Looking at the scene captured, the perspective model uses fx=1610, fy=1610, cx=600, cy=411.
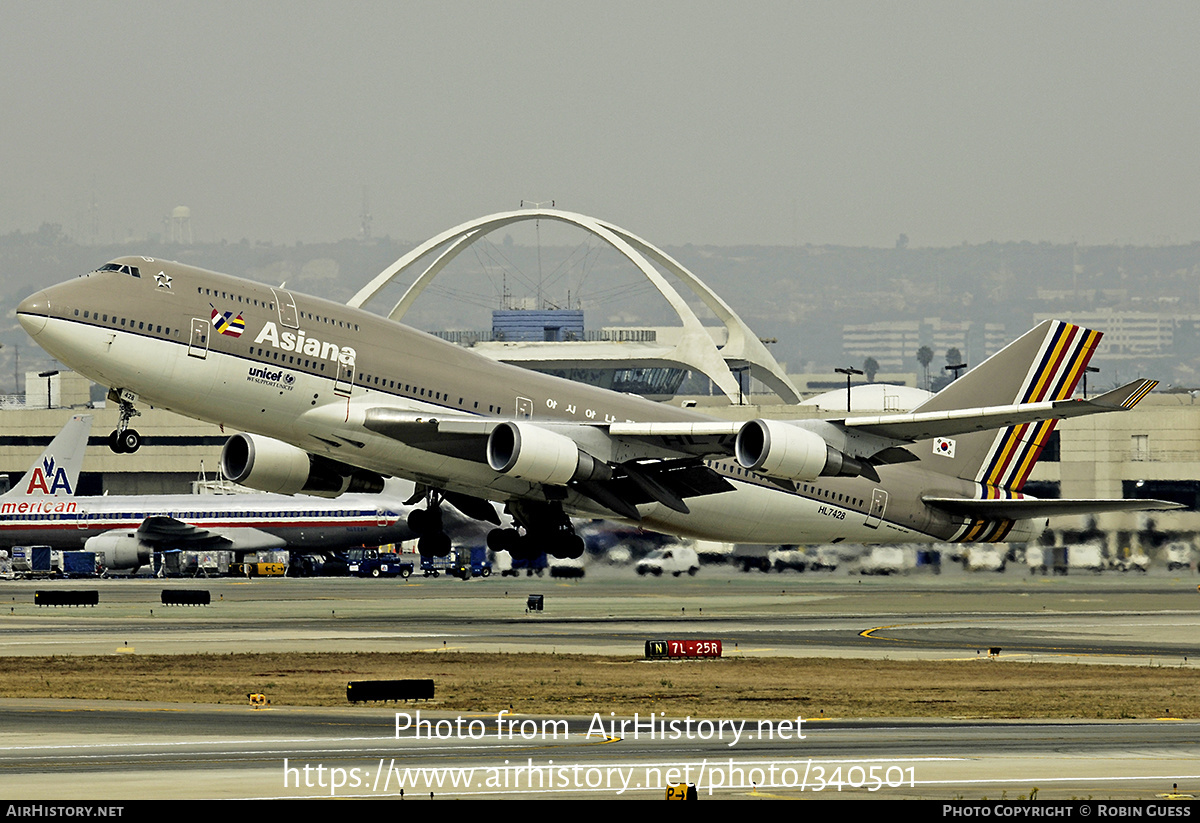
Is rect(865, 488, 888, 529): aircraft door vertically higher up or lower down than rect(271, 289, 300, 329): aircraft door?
lower down

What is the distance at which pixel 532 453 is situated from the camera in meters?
44.4

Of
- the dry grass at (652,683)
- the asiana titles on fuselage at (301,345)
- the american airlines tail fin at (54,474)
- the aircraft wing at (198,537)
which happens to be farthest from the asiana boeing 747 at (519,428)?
the american airlines tail fin at (54,474)

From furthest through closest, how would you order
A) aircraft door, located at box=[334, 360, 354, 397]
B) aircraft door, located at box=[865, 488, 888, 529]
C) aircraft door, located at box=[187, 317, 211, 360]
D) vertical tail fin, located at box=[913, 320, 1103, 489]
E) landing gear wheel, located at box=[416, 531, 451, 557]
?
1. vertical tail fin, located at box=[913, 320, 1103, 489]
2. aircraft door, located at box=[865, 488, 888, 529]
3. landing gear wheel, located at box=[416, 531, 451, 557]
4. aircraft door, located at box=[334, 360, 354, 397]
5. aircraft door, located at box=[187, 317, 211, 360]

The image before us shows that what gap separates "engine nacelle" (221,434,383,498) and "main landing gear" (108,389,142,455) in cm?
585

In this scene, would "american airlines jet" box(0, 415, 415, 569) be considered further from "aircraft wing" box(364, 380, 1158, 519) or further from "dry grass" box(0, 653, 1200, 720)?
"dry grass" box(0, 653, 1200, 720)

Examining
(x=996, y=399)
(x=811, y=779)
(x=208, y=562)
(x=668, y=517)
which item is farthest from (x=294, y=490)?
(x=208, y=562)

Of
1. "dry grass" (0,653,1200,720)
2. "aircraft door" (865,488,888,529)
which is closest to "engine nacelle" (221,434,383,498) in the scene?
"dry grass" (0,653,1200,720)

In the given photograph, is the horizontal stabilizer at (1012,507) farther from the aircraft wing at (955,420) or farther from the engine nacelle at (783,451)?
the engine nacelle at (783,451)

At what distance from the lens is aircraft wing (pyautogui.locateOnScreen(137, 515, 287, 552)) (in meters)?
98.1

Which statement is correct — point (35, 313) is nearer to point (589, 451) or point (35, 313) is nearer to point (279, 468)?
point (279, 468)

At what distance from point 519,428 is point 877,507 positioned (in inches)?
604

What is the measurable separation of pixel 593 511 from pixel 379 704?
19177 millimetres

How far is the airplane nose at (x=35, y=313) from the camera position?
40500 millimetres

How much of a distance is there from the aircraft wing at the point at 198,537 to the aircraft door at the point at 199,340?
59.3m
